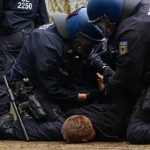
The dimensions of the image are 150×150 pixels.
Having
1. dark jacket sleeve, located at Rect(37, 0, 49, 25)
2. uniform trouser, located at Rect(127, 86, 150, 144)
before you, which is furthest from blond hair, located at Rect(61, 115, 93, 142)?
dark jacket sleeve, located at Rect(37, 0, 49, 25)

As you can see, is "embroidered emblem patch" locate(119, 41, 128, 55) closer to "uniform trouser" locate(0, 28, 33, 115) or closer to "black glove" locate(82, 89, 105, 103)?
"black glove" locate(82, 89, 105, 103)

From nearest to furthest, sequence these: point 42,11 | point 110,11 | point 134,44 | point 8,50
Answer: point 134,44
point 110,11
point 8,50
point 42,11

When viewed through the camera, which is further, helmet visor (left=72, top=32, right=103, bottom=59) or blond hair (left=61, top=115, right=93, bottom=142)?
helmet visor (left=72, top=32, right=103, bottom=59)

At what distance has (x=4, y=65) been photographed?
495 cm

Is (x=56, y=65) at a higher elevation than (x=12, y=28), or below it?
below

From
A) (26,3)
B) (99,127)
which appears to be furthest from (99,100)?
(26,3)

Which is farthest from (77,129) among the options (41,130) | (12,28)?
(12,28)

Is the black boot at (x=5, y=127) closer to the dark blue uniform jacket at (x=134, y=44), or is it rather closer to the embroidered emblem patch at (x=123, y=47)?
the dark blue uniform jacket at (x=134, y=44)

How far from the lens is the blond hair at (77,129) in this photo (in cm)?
369

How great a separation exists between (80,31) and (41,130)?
1.23 metres

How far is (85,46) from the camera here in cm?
427

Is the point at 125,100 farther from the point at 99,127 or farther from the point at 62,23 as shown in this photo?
the point at 62,23

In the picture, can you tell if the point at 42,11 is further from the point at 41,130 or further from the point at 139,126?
the point at 139,126

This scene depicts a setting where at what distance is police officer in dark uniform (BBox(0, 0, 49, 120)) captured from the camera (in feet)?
16.2
